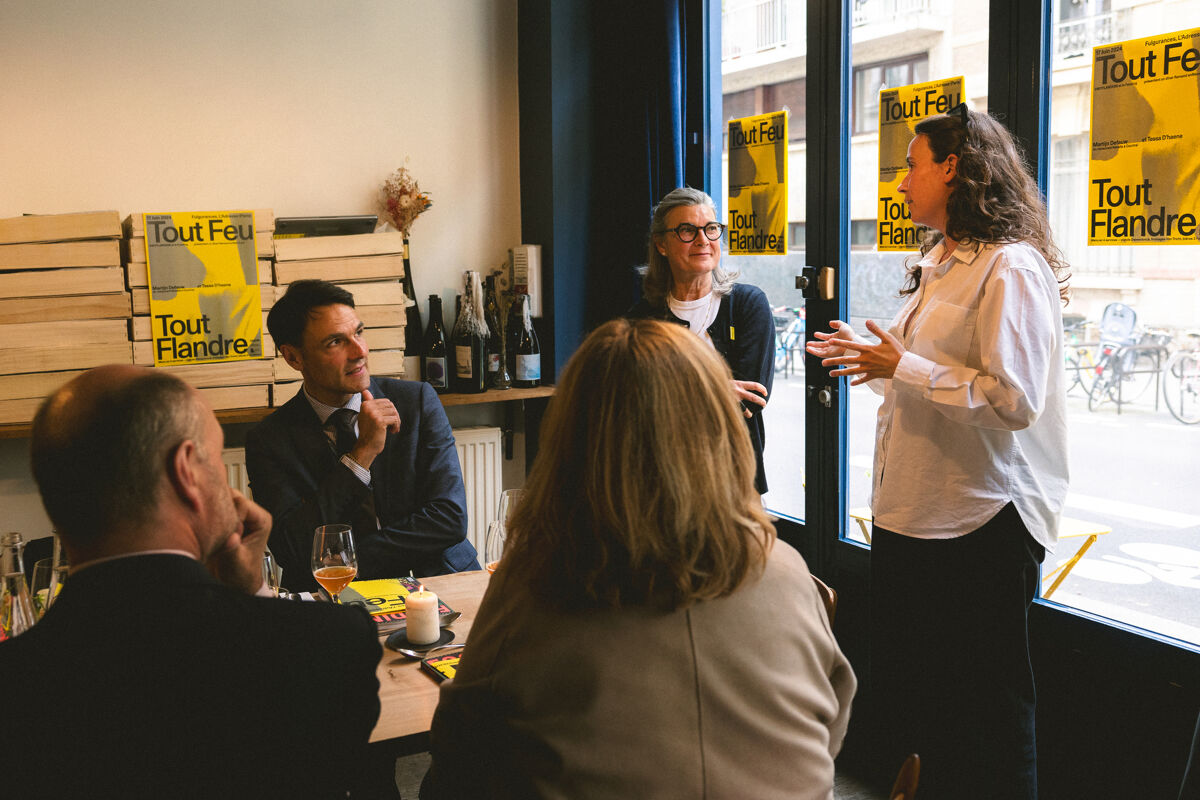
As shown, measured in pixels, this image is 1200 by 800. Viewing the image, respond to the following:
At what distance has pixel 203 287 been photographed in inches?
126

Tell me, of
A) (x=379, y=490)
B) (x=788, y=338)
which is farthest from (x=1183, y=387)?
(x=379, y=490)

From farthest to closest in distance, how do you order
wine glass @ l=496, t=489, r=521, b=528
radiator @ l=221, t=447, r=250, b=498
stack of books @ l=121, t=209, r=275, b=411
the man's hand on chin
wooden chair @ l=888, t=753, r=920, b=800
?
1. radiator @ l=221, t=447, r=250, b=498
2. stack of books @ l=121, t=209, r=275, b=411
3. wine glass @ l=496, t=489, r=521, b=528
4. the man's hand on chin
5. wooden chair @ l=888, t=753, r=920, b=800

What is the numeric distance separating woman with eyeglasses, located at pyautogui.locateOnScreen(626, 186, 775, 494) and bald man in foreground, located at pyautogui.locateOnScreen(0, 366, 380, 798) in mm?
1936

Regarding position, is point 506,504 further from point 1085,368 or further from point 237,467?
point 237,467

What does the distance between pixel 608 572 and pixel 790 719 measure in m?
0.27

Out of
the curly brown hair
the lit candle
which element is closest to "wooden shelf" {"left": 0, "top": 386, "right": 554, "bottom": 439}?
the lit candle

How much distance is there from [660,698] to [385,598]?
3.56 ft

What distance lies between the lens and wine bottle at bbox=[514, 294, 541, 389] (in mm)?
3818

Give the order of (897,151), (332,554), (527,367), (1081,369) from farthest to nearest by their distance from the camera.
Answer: (527,367), (897,151), (1081,369), (332,554)

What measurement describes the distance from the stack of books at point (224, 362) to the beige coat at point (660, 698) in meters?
2.39

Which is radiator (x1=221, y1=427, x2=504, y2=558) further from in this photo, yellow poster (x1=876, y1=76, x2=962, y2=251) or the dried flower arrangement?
yellow poster (x1=876, y1=76, x2=962, y2=251)

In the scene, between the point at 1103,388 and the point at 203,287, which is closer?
the point at 1103,388

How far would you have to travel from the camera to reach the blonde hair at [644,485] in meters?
1.09

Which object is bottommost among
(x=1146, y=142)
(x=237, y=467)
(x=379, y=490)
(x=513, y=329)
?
(x=237, y=467)
